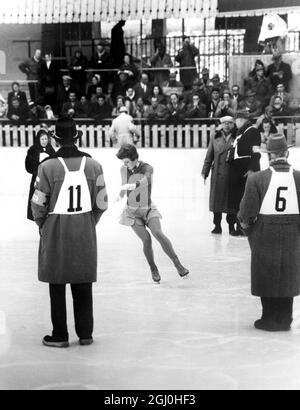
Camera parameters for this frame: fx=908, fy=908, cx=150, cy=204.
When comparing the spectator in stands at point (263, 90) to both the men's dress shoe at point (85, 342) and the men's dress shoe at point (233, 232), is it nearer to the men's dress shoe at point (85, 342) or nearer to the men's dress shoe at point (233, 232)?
the men's dress shoe at point (233, 232)

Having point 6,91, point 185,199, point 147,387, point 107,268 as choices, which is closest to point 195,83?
point 6,91

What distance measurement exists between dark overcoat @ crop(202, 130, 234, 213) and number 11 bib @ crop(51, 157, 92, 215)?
4.40 meters

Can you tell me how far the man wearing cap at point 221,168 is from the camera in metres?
9.56

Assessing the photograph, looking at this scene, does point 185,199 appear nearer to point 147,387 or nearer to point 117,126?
point 117,126

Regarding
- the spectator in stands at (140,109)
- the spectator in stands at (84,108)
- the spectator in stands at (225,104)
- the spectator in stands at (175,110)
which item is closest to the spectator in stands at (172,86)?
the spectator in stands at (175,110)

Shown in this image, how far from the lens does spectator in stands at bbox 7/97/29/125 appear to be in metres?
20.2

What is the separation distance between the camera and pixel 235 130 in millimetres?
9750

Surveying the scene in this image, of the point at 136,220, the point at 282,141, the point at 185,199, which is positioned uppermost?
the point at 282,141

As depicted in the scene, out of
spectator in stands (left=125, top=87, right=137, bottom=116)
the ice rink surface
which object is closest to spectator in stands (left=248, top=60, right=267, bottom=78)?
spectator in stands (left=125, top=87, right=137, bottom=116)

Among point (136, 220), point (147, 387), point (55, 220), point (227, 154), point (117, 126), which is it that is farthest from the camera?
point (117, 126)

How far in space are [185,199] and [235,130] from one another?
2928 mm

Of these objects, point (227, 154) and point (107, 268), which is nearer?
point (107, 268)

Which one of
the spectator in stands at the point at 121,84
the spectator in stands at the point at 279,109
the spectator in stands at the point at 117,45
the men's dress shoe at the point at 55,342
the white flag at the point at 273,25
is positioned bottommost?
the men's dress shoe at the point at 55,342

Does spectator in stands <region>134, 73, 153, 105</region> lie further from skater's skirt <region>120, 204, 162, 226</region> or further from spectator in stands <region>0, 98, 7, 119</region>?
skater's skirt <region>120, 204, 162, 226</region>
